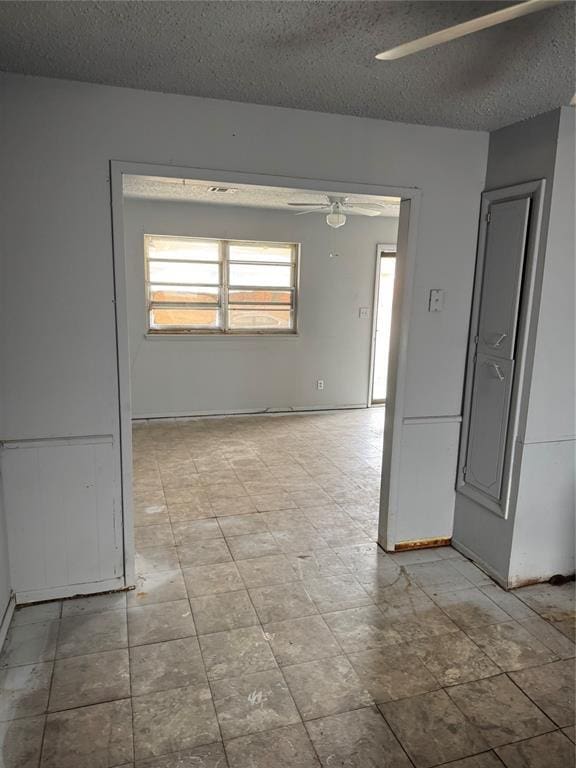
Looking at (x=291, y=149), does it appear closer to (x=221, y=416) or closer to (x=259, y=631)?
(x=259, y=631)

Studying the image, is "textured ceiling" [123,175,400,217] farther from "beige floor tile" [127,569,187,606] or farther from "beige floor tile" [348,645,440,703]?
"beige floor tile" [348,645,440,703]

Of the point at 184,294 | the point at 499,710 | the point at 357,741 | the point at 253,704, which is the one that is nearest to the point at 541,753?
the point at 499,710

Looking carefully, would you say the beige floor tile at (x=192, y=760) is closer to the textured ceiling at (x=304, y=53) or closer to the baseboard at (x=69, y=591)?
the baseboard at (x=69, y=591)

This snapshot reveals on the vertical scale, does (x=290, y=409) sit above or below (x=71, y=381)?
below

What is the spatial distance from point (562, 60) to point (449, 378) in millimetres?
1603

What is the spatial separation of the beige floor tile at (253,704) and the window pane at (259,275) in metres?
4.56

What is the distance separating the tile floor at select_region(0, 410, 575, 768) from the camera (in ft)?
5.87

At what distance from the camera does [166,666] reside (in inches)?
84.4

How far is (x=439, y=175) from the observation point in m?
2.81

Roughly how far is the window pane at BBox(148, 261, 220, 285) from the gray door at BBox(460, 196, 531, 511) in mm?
3625

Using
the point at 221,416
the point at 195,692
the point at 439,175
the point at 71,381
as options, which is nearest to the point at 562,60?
the point at 439,175

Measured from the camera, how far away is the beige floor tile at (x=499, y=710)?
1.86 metres

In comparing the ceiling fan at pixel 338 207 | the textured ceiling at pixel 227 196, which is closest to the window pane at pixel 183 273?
the textured ceiling at pixel 227 196

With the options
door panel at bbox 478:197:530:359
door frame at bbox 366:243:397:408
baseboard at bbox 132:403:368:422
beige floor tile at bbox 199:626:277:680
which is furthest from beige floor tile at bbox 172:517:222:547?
door frame at bbox 366:243:397:408
